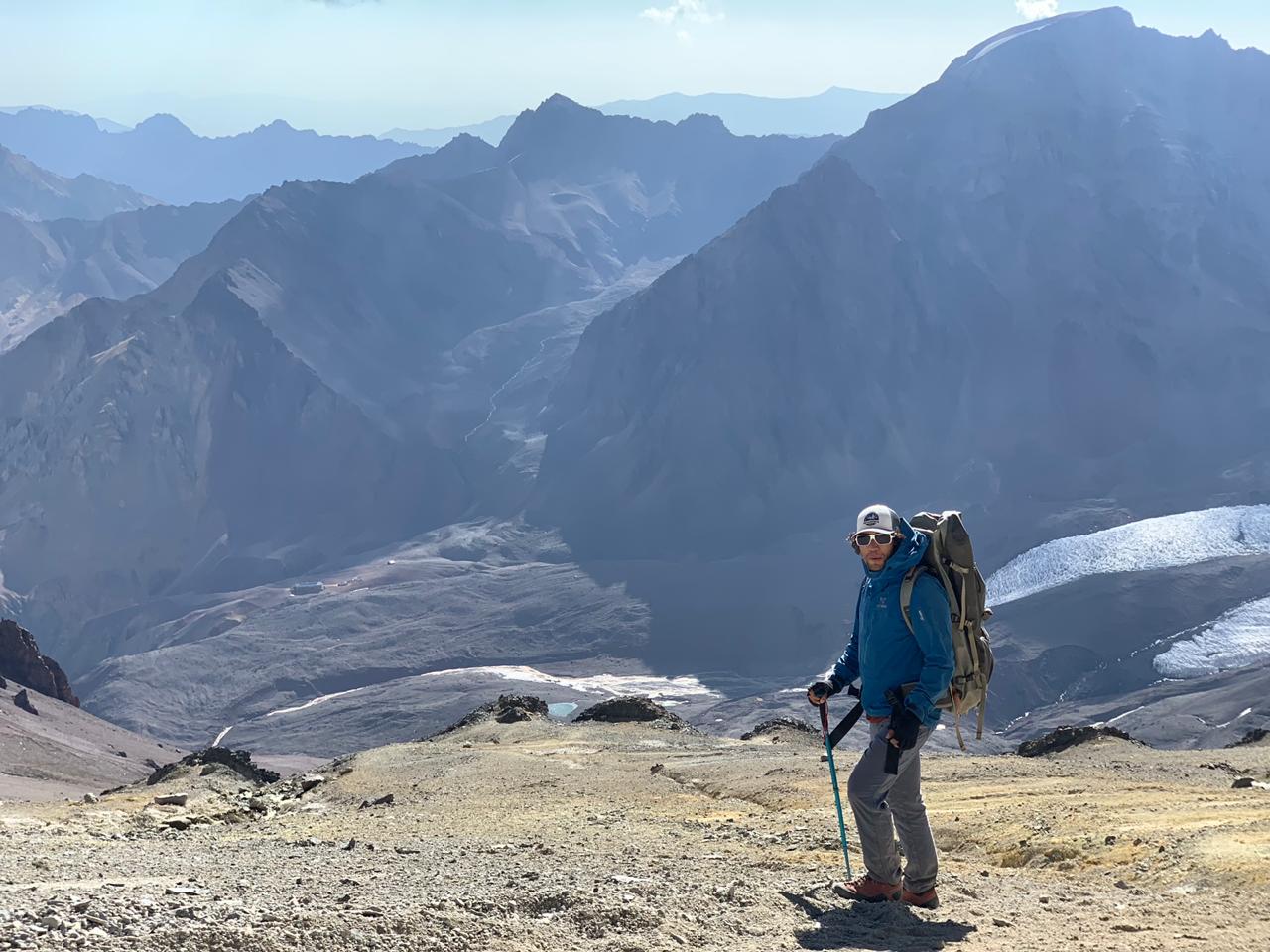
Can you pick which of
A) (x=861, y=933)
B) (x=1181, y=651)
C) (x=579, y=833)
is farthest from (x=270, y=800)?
(x=1181, y=651)

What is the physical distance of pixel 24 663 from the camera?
82562mm

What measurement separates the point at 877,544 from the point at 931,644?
0.94 meters

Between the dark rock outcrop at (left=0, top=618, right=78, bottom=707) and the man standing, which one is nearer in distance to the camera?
the man standing

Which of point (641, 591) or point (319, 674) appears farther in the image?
point (641, 591)

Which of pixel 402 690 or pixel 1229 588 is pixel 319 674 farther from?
pixel 1229 588

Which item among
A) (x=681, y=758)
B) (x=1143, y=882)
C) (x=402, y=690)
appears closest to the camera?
(x=1143, y=882)

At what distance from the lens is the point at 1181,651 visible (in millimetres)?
141750

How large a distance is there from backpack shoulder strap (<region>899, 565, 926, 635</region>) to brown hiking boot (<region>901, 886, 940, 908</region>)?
2282mm

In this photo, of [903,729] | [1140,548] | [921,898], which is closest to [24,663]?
[921,898]

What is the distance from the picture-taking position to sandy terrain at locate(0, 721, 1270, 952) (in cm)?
995

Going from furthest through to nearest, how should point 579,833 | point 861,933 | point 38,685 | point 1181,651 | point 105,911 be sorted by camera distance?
point 1181,651 → point 38,685 → point 579,833 → point 861,933 → point 105,911

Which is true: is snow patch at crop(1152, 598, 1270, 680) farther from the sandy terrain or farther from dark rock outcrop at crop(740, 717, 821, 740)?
the sandy terrain

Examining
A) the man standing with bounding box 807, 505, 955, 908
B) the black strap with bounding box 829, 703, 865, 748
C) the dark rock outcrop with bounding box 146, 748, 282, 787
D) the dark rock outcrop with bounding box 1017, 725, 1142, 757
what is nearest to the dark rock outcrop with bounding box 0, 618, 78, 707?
the dark rock outcrop with bounding box 146, 748, 282, 787

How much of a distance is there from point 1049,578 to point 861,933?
173 m
